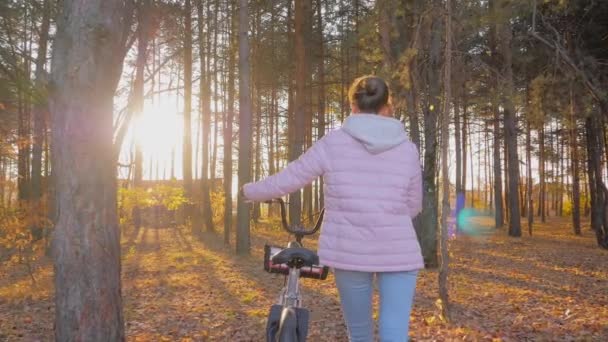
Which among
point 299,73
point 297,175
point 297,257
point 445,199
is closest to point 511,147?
point 299,73

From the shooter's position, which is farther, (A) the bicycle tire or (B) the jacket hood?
(B) the jacket hood

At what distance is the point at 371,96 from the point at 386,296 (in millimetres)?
1125

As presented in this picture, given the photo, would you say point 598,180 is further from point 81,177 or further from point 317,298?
point 81,177

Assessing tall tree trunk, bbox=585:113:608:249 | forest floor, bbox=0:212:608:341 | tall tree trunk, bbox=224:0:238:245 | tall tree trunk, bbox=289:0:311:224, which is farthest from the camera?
tall tree trunk, bbox=224:0:238:245

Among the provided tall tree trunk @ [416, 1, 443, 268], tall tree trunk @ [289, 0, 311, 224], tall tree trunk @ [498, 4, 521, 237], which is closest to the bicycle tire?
tall tree trunk @ [416, 1, 443, 268]

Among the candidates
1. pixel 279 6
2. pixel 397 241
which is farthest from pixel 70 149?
pixel 279 6

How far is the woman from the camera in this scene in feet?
8.89

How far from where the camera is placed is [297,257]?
263 cm

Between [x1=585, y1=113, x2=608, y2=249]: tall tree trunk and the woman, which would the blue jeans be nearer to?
the woman

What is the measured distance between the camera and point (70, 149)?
386cm

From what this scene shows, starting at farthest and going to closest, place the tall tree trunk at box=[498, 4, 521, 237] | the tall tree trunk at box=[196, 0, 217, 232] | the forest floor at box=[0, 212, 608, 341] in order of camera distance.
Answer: the tall tree trunk at box=[196, 0, 217, 232] < the tall tree trunk at box=[498, 4, 521, 237] < the forest floor at box=[0, 212, 608, 341]

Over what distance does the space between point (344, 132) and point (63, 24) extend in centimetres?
256

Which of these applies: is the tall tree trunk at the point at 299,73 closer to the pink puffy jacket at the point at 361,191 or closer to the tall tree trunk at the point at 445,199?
the tall tree trunk at the point at 445,199

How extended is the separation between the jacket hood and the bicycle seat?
65 centimetres
